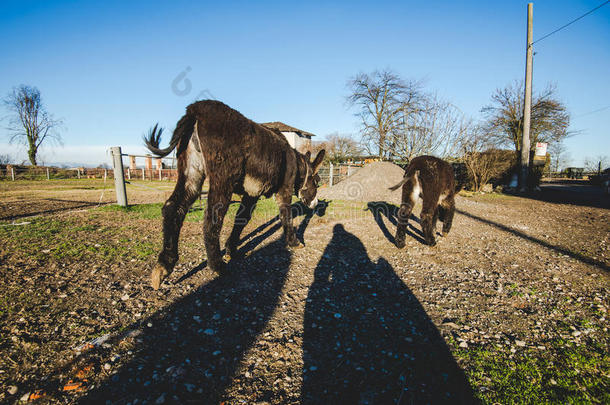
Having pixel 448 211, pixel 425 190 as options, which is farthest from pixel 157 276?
pixel 448 211

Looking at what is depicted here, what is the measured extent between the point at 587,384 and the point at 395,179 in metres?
12.8

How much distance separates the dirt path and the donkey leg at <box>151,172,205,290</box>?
11.5 inches

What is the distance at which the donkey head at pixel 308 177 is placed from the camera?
5654mm

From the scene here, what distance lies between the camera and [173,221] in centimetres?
333

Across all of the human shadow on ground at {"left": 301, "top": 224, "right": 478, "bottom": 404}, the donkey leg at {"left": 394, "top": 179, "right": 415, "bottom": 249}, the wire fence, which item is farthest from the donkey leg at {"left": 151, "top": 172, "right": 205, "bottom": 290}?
the wire fence

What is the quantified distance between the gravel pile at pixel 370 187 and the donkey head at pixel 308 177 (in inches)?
292

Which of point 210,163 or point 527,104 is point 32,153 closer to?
point 210,163

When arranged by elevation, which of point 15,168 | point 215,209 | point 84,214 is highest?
point 15,168

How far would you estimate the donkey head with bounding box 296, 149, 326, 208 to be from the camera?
18.5 ft

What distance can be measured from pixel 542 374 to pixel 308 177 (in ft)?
15.5

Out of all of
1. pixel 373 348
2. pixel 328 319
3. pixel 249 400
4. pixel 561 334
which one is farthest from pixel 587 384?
pixel 249 400

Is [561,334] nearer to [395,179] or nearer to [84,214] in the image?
[84,214]

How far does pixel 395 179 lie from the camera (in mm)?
14203

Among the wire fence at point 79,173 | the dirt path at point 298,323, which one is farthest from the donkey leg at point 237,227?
the wire fence at point 79,173
